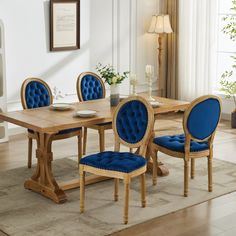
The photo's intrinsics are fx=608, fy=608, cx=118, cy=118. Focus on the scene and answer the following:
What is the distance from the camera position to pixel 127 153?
16.5ft

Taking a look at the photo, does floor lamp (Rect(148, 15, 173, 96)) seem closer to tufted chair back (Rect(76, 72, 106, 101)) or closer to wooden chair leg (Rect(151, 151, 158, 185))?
tufted chair back (Rect(76, 72, 106, 101))

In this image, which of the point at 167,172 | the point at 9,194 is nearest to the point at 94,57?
the point at 167,172

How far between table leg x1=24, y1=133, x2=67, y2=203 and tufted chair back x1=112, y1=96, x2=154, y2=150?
0.61 meters

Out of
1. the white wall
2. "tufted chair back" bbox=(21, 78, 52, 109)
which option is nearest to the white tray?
"tufted chair back" bbox=(21, 78, 52, 109)

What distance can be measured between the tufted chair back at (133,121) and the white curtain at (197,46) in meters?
3.88

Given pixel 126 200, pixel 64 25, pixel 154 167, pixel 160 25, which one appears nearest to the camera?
pixel 126 200

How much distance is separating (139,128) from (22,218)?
1.19 m

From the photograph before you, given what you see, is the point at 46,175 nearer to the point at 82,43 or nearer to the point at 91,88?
the point at 91,88

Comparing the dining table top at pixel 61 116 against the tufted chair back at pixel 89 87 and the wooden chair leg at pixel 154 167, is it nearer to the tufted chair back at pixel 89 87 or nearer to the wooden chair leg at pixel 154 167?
the wooden chair leg at pixel 154 167

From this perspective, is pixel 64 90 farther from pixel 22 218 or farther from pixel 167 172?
pixel 22 218

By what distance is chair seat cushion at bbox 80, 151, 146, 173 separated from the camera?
4.74m

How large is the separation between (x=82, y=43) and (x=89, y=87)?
4.97 ft

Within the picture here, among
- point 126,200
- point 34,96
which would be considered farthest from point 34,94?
point 126,200

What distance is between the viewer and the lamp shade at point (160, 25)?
28.6 ft
